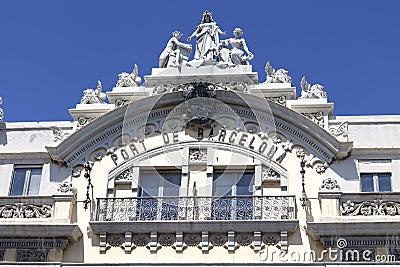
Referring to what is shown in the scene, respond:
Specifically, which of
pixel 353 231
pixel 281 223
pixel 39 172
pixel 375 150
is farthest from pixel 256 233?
pixel 39 172

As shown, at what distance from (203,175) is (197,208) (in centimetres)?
147

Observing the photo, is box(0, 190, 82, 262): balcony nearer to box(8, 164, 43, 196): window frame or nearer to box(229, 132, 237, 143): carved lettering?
box(8, 164, 43, 196): window frame

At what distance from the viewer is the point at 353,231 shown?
2484 centimetres

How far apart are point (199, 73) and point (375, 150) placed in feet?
19.4

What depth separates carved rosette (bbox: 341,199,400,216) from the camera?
25672 mm

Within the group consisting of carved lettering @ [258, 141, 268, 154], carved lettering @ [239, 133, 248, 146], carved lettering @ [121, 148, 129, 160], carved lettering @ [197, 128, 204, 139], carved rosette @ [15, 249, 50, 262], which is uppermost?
carved lettering @ [197, 128, 204, 139]

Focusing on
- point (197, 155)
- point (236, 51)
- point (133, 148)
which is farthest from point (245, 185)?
point (236, 51)

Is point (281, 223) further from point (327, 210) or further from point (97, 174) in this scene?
point (97, 174)

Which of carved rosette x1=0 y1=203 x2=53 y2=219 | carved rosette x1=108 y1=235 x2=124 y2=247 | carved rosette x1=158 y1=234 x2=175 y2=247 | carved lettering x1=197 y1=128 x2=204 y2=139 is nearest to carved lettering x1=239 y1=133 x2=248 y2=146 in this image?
carved lettering x1=197 y1=128 x2=204 y2=139

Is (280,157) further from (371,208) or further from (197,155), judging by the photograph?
(371,208)

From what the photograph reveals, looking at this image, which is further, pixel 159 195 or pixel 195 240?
pixel 159 195

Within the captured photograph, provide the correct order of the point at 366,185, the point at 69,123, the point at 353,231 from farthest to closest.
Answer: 1. the point at 69,123
2. the point at 366,185
3. the point at 353,231

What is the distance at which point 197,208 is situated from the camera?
2623 centimetres

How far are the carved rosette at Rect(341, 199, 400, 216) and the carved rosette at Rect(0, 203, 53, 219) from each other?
8.39m
